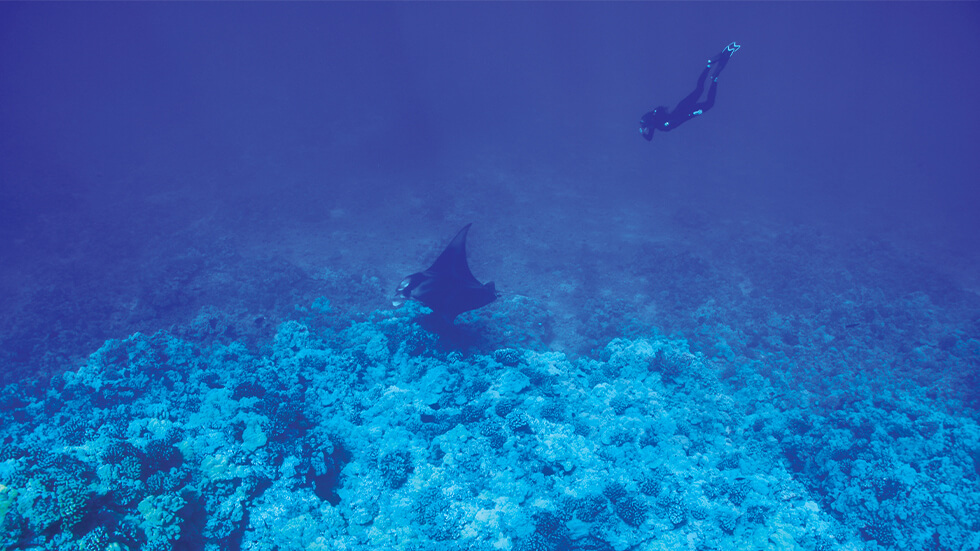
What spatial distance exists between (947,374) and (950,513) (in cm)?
436

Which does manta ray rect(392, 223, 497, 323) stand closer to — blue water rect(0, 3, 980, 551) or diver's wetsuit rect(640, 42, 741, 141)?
blue water rect(0, 3, 980, 551)

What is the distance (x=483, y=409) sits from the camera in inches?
283

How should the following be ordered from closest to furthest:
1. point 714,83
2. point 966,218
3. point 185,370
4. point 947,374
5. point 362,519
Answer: point 362,519 < point 185,370 < point 947,374 < point 714,83 < point 966,218

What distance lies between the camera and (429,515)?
5.74 meters

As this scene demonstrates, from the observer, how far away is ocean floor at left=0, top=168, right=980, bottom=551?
5.20 meters

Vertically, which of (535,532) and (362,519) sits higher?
(362,519)

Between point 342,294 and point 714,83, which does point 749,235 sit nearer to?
point 714,83

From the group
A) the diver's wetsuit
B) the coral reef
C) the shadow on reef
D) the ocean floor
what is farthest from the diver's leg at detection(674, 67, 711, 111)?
the shadow on reef

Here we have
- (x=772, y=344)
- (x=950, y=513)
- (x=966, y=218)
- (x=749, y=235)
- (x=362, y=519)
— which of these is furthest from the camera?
(x=966, y=218)

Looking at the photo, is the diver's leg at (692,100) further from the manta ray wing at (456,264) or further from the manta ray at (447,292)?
A: the manta ray at (447,292)

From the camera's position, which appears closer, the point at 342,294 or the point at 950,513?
the point at 950,513

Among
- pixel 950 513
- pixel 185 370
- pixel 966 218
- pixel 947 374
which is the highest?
pixel 185 370

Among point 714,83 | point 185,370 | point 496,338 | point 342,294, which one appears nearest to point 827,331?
point 714,83

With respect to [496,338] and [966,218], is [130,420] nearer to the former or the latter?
[496,338]
